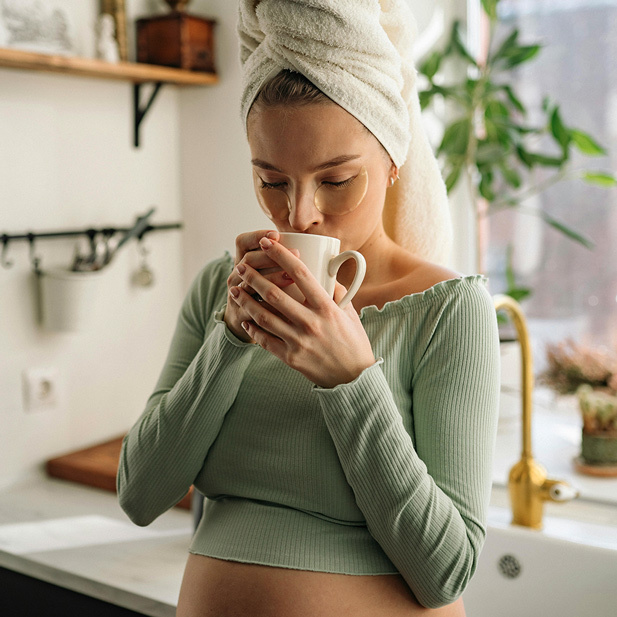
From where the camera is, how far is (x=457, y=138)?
1.80m

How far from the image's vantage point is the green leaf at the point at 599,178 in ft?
5.63

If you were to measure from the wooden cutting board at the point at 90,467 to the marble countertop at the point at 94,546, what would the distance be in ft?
0.08

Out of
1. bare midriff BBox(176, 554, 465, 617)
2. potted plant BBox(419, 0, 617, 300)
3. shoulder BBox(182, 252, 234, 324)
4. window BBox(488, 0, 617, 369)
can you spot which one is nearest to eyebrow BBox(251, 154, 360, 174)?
shoulder BBox(182, 252, 234, 324)

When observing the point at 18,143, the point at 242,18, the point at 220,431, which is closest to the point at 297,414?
the point at 220,431

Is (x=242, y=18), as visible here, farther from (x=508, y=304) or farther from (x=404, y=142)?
(x=508, y=304)

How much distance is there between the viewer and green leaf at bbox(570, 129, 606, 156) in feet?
5.70

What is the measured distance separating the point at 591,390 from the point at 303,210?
118cm

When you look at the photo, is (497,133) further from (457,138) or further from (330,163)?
(330,163)

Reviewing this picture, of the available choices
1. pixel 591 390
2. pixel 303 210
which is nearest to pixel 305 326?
pixel 303 210

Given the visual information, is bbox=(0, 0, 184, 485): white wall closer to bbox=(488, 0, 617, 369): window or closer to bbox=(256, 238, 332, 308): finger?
bbox=(488, 0, 617, 369): window

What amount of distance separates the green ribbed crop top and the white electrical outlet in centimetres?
86

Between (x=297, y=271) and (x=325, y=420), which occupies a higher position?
(x=297, y=271)

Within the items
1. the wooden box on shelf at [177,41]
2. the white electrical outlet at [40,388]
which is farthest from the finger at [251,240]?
the wooden box on shelf at [177,41]

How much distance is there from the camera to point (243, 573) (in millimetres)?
783
